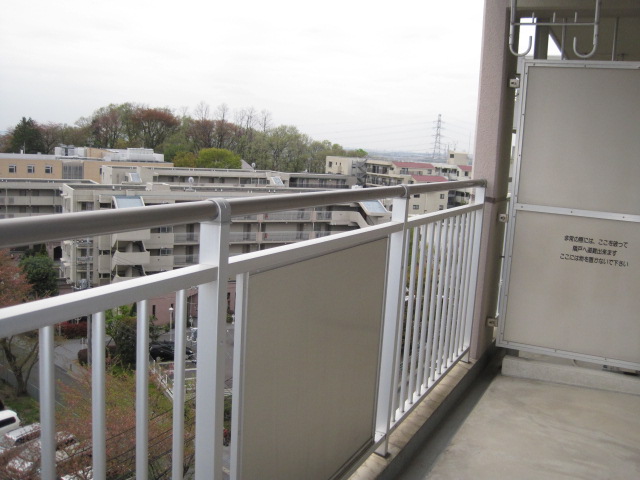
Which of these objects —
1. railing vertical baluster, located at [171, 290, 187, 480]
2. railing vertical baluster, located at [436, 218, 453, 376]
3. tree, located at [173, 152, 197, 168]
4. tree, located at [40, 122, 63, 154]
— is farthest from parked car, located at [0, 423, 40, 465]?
tree, located at [173, 152, 197, 168]

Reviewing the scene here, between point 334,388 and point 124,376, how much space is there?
70cm

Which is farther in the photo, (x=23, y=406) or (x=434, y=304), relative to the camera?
A: (x=434, y=304)

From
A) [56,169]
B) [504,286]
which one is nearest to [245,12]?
[56,169]

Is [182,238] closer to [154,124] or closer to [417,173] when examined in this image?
[417,173]

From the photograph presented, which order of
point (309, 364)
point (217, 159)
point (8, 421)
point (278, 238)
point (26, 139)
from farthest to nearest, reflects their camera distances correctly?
1. point (217, 159)
2. point (26, 139)
3. point (278, 238)
4. point (309, 364)
5. point (8, 421)

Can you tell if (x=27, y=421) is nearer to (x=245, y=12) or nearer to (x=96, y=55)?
(x=96, y=55)

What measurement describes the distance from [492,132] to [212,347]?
2526 mm

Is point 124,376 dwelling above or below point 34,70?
below

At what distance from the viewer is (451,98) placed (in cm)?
2250

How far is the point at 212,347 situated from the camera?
109 centimetres

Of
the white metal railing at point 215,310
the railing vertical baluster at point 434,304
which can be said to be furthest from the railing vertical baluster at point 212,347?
the railing vertical baluster at point 434,304

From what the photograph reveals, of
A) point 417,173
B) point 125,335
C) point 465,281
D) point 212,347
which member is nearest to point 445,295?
point 465,281

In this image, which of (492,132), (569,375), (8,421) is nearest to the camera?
(8,421)

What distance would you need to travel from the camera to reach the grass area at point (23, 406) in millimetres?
738
